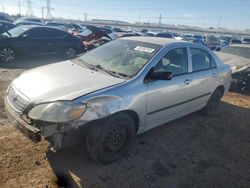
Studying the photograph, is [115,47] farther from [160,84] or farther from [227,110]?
[227,110]

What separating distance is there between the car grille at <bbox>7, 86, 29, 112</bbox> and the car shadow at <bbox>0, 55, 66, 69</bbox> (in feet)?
20.8

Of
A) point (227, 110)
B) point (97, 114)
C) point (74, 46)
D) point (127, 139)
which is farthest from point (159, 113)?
point (74, 46)

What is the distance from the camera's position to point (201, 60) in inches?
201

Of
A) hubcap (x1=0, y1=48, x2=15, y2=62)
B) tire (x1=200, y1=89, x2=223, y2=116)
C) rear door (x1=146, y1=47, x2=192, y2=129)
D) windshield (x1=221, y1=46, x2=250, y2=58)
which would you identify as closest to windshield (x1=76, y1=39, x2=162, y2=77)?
rear door (x1=146, y1=47, x2=192, y2=129)

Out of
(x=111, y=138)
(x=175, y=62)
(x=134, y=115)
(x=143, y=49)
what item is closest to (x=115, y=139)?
(x=111, y=138)

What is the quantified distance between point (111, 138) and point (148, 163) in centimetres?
70

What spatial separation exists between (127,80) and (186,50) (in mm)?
1646

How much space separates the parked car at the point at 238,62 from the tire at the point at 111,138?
581 cm

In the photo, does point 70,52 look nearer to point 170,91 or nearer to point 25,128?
point 170,91

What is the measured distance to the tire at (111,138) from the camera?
10.8 feet

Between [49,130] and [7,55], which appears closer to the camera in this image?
[49,130]

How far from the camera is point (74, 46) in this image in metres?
11.8

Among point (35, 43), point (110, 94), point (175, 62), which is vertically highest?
point (175, 62)

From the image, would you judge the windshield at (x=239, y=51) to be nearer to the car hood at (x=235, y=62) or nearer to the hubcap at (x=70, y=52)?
the car hood at (x=235, y=62)
